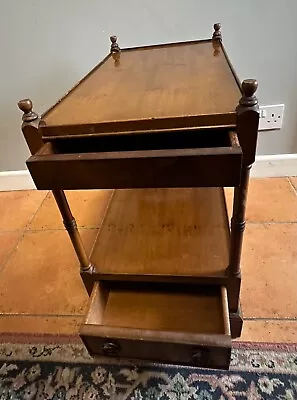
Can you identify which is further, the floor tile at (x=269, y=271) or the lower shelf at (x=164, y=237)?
the floor tile at (x=269, y=271)

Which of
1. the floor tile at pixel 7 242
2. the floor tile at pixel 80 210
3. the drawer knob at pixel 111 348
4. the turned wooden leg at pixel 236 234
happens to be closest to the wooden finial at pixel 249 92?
the turned wooden leg at pixel 236 234

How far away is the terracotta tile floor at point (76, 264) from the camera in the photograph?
95cm

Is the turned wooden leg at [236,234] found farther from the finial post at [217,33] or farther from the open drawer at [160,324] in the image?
the finial post at [217,33]

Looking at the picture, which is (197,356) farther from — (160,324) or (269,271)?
(269,271)

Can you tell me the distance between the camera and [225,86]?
71 centimetres

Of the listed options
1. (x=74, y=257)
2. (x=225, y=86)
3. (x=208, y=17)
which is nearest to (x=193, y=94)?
(x=225, y=86)

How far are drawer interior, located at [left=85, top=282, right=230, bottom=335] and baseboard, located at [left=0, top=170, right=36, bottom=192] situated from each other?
40.1 inches

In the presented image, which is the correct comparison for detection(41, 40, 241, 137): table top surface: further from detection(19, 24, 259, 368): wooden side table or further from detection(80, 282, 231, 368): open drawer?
detection(80, 282, 231, 368): open drawer

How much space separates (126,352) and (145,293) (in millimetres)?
180

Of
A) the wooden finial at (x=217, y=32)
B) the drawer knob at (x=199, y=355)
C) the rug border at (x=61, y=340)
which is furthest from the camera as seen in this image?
the wooden finial at (x=217, y=32)

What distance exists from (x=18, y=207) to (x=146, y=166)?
120cm

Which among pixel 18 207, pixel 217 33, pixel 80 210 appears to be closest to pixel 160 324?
pixel 80 210

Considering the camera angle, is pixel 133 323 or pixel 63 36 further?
pixel 63 36

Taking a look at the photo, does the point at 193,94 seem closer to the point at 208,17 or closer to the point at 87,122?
the point at 87,122
